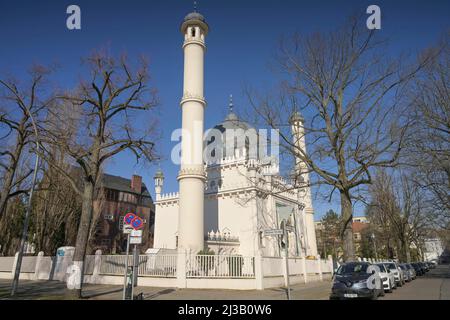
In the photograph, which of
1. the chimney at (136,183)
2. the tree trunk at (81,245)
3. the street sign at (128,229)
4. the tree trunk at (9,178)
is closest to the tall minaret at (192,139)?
the tree trunk at (81,245)

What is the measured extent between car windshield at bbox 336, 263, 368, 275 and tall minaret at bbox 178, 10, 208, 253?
11324mm

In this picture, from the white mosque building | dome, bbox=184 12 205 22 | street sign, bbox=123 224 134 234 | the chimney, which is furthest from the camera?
the chimney

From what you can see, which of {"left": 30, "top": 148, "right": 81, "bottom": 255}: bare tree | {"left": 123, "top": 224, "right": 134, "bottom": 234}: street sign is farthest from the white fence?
{"left": 30, "top": 148, "right": 81, "bottom": 255}: bare tree

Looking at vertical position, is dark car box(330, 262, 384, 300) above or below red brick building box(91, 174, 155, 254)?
below

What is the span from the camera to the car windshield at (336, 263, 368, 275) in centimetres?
1472

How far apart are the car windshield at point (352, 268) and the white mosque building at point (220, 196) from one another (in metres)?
6.66

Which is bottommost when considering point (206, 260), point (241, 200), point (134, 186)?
point (206, 260)

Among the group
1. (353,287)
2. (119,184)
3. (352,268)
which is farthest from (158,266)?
(119,184)

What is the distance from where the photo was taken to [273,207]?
3506cm

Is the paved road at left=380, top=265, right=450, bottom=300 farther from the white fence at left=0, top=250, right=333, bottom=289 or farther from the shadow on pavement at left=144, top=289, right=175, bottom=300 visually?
the shadow on pavement at left=144, top=289, right=175, bottom=300

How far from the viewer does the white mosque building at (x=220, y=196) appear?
25250 mm
